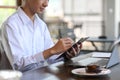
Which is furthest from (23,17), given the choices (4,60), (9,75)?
(9,75)

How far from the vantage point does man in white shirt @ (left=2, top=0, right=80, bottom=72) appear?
168cm

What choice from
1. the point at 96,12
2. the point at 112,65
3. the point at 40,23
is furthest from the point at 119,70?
the point at 96,12

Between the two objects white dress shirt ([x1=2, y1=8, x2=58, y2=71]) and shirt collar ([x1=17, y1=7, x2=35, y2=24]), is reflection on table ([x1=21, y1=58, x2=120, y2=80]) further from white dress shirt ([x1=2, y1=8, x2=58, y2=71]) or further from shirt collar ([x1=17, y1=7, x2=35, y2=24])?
shirt collar ([x1=17, y1=7, x2=35, y2=24])

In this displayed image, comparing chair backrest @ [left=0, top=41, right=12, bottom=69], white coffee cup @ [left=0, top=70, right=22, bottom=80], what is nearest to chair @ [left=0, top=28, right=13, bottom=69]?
chair backrest @ [left=0, top=41, right=12, bottom=69]

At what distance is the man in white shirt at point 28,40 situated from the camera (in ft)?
5.52

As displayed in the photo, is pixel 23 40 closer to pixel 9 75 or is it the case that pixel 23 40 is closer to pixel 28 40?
pixel 28 40

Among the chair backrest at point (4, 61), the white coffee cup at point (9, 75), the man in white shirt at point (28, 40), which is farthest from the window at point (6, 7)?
the white coffee cup at point (9, 75)

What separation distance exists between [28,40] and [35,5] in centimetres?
23

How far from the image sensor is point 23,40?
5.97ft

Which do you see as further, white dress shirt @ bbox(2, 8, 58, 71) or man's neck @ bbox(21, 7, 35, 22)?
man's neck @ bbox(21, 7, 35, 22)

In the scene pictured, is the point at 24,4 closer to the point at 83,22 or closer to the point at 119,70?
the point at 119,70

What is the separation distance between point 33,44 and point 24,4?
0.28m

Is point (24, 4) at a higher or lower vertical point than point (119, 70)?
higher

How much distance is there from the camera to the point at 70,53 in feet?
6.31
